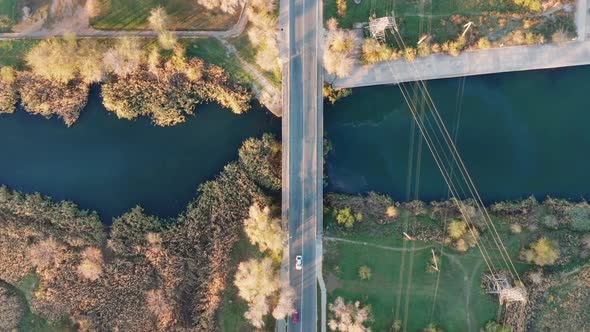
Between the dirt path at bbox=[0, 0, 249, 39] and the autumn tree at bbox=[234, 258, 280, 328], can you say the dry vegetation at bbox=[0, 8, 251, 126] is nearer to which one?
the dirt path at bbox=[0, 0, 249, 39]

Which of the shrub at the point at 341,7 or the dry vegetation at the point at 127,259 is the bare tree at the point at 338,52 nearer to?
the shrub at the point at 341,7

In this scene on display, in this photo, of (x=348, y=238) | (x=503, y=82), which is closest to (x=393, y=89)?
(x=503, y=82)

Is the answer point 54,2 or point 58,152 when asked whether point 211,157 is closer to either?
point 58,152

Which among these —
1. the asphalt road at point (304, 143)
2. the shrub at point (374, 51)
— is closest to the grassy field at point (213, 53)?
the asphalt road at point (304, 143)

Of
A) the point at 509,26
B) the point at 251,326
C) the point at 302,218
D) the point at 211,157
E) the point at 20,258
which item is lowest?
the point at 251,326

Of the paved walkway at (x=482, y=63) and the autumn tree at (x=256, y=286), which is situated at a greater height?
the paved walkway at (x=482, y=63)

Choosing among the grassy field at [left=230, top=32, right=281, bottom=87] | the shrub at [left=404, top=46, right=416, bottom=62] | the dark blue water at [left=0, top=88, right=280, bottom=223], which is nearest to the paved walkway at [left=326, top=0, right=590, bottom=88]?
the shrub at [left=404, top=46, right=416, bottom=62]
